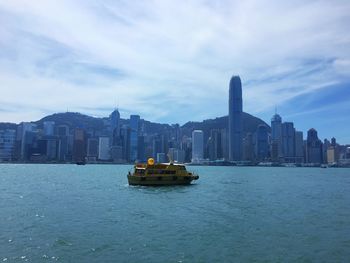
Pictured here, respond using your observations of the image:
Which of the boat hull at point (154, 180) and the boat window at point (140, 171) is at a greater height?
the boat window at point (140, 171)

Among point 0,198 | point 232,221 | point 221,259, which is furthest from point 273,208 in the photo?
point 0,198

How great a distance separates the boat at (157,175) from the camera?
253 ft

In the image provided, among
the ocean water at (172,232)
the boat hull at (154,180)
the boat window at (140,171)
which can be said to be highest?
the boat window at (140,171)

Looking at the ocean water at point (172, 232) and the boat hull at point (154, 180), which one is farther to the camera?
the boat hull at point (154, 180)

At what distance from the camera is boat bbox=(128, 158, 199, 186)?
253 feet

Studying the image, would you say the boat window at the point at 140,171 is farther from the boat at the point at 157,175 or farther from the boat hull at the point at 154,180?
the boat hull at the point at 154,180

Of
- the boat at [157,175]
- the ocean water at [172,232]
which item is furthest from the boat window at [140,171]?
the ocean water at [172,232]

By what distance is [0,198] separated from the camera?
5944 centimetres

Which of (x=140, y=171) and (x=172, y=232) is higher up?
(x=140, y=171)

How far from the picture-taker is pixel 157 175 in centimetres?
7719

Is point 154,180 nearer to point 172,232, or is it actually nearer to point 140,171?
point 140,171

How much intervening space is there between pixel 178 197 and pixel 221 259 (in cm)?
3503

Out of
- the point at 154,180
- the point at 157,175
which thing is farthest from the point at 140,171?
the point at 157,175

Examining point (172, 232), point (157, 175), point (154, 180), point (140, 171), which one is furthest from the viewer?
point (140, 171)
